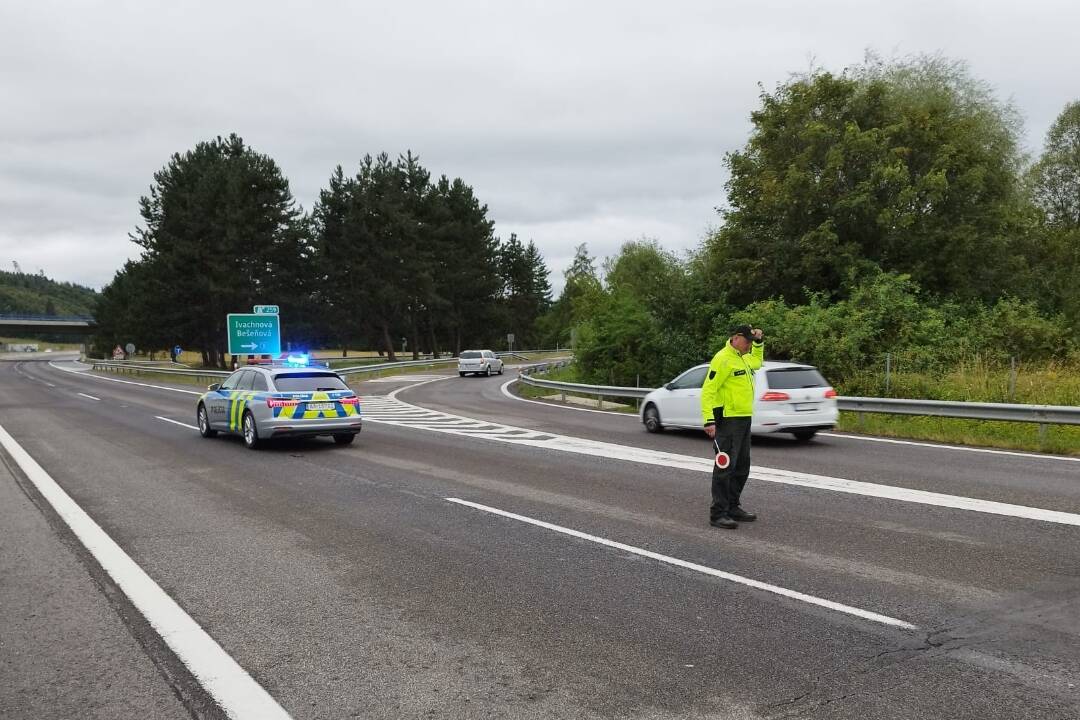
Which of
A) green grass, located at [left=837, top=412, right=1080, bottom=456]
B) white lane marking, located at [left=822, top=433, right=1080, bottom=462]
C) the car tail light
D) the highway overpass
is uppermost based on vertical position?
the highway overpass

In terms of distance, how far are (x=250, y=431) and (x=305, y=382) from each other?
1226mm

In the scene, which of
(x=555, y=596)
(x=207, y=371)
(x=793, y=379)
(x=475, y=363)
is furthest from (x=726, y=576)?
(x=475, y=363)

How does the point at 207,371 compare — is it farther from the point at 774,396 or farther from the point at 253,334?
the point at 774,396

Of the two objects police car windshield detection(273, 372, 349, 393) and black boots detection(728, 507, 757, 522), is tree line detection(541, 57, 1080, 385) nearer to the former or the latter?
police car windshield detection(273, 372, 349, 393)

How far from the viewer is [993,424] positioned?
15.8 m

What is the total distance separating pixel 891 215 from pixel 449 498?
964 inches

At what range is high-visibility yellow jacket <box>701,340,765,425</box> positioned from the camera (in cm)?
748

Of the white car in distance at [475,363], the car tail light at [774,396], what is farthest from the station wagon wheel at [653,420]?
the white car in distance at [475,363]

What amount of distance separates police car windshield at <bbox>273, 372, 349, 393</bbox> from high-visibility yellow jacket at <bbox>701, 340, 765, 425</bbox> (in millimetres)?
8264

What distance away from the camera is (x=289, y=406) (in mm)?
13523

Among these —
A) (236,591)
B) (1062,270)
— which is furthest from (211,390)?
(1062,270)

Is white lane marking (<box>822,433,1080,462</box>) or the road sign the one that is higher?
the road sign

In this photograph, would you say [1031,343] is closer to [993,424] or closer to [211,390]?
[993,424]

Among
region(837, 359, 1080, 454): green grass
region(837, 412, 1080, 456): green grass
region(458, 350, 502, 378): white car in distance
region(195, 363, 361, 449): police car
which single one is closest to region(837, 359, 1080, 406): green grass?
region(837, 359, 1080, 454): green grass
